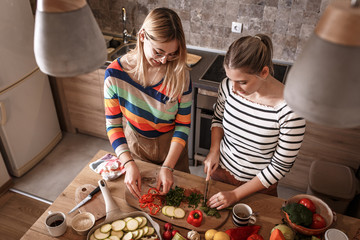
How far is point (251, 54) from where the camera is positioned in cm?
127

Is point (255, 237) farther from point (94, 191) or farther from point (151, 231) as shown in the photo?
point (94, 191)

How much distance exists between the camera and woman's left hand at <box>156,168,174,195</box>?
148 centimetres

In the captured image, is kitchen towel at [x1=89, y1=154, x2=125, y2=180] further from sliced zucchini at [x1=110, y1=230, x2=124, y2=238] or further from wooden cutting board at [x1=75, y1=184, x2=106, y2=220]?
sliced zucchini at [x1=110, y1=230, x2=124, y2=238]

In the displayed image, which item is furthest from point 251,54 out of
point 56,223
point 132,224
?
point 56,223

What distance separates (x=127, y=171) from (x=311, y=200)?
2.83ft

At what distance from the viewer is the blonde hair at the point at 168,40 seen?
1.31 m

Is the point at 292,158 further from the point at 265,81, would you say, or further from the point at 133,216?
the point at 133,216

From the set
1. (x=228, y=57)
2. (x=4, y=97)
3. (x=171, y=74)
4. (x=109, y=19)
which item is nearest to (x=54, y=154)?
(x=4, y=97)

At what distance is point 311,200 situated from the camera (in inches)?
56.1

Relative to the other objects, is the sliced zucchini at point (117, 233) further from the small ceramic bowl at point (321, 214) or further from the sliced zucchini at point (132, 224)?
the small ceramic bowl at point (321, 214)

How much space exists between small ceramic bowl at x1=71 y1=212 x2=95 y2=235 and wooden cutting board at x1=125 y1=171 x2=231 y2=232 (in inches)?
7.3

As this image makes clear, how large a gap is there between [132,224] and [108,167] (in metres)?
0.38

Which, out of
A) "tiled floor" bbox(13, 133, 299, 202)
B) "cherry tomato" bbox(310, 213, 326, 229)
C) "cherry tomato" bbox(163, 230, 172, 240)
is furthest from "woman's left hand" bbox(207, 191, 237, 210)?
"tiled floor" bbox(13, 133, 299, 202)

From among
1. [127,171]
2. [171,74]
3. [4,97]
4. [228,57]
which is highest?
[228,57]
